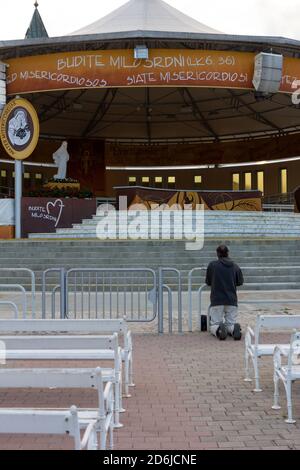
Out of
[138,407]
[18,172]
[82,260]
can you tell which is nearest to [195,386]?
[138,407]

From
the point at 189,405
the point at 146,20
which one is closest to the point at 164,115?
the point at 146,20

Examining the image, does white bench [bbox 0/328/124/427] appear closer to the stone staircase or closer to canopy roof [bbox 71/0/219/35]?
the stone staircase

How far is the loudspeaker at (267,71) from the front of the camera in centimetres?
2264

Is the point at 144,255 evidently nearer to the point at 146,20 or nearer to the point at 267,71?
the point at 267,71

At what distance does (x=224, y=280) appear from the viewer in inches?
360

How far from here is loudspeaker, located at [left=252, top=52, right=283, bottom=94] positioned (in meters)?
22.6

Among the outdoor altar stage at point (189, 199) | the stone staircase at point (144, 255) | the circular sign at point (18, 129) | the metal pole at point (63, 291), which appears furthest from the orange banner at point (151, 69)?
the metal pole at point (63, 291)

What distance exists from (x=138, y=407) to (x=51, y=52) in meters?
21.3

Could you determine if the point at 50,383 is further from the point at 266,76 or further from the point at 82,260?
the point at 266,76

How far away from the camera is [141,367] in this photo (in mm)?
7516

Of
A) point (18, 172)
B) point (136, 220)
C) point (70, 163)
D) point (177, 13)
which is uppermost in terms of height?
point (177, 13)

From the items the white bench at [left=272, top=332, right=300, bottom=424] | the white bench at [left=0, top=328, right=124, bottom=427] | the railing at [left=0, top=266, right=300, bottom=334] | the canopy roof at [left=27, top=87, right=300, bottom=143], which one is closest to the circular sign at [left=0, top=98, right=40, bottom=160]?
the canopy roof at [left=27, top=87, right=300, bottom=143]

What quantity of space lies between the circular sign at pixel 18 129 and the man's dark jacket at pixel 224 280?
16900 mm

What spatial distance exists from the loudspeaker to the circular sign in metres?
9.94
